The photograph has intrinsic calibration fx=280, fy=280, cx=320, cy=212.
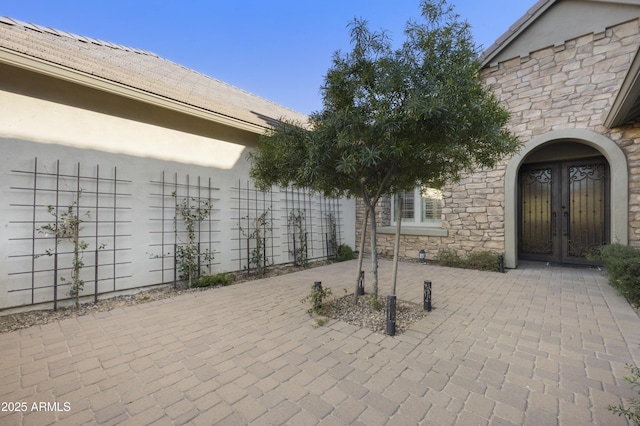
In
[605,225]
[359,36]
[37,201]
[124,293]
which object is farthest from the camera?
[605,225]

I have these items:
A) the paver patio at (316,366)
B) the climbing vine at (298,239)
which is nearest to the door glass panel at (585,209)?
the paver patio at (316,366)

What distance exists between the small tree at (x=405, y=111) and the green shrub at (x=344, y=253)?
4.82m

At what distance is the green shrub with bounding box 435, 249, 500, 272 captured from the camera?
627 centimetres

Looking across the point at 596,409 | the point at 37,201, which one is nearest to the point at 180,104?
the point at 37,201

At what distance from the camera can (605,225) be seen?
239 inches

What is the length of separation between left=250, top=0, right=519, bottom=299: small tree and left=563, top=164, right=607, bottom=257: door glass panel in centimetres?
499

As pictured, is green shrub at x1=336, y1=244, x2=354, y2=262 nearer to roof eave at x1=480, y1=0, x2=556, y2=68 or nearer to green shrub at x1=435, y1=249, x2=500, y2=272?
green shrub at x1=435, y1=249, x2=500, y2=272

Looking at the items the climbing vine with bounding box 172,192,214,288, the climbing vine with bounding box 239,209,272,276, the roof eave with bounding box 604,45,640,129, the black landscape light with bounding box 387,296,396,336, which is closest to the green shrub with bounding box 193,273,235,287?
the climbing vine with bounding box 172,192,214,288

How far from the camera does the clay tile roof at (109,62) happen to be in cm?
368

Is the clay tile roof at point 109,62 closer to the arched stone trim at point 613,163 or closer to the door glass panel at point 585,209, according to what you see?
the arched stone trim at point 613,163

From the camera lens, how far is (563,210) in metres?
6.57

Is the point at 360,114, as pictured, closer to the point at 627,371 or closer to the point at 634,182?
the point at 627,371

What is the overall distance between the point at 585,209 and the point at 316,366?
734 cm

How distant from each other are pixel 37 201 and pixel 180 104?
7.88 feet
